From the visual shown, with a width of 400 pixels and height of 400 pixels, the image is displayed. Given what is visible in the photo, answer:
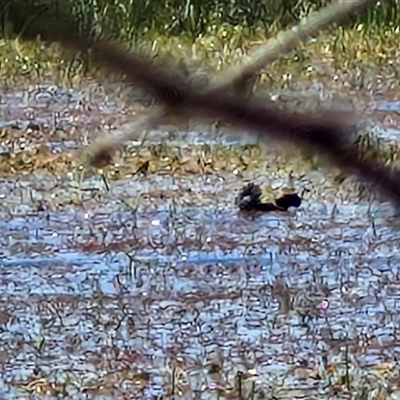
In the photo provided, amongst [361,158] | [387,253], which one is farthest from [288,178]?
[361,158]

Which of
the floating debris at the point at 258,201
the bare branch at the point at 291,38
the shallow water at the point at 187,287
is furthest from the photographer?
the floating debris at the point at 258,201

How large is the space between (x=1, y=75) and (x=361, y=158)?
1.21 m

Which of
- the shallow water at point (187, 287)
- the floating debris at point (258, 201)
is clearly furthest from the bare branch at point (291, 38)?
the floating debris at point (258, 201)

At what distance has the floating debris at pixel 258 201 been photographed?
136 cm

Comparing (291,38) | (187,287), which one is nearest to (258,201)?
(187,287)

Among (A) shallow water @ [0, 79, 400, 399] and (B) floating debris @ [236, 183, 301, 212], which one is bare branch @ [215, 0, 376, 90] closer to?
(A) shallow water @ [0, 79, 400, 399]

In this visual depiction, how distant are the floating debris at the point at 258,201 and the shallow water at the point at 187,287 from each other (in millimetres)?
13

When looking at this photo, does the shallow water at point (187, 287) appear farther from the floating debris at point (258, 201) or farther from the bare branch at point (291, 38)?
the bare branch at point (291, 38)

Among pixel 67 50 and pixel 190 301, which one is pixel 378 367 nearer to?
pixel 190 301

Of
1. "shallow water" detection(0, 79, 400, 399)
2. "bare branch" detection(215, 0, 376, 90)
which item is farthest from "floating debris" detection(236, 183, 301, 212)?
"bare branch" detection(215, 0, 376, 90)

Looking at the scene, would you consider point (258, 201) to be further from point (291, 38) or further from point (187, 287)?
point (291, 38)

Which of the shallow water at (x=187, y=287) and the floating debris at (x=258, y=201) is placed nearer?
the shallow water at (x=187, y=287)

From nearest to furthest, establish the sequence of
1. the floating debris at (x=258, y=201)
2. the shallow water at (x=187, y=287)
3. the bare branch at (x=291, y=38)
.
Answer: the bare branch at (x=291, y=38)
the shallow water at (x=187, y=287)
the floating debris at (x=258, y=201)

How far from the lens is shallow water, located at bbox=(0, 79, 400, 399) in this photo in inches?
41.3
